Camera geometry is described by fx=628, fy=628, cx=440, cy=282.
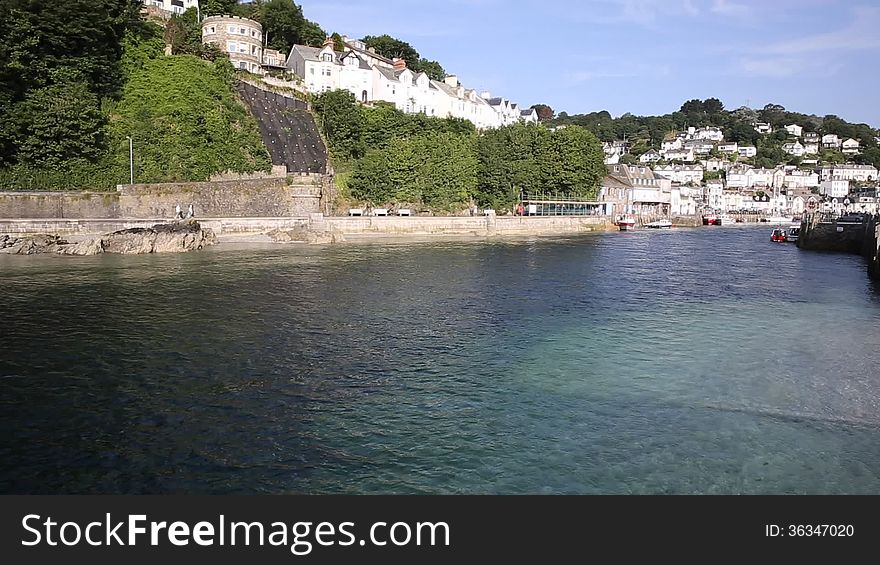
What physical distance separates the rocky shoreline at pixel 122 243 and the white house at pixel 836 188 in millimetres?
162223

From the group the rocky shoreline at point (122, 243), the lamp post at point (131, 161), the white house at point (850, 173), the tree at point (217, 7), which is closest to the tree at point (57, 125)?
the lamp post at point (131, 161)

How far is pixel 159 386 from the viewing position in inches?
522

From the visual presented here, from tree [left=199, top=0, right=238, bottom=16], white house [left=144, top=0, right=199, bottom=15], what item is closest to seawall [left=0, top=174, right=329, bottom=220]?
white house [left=144, top=0, right=199, bottom=15]

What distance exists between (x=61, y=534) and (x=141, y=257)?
3333cm

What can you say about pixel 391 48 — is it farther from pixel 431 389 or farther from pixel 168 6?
pixel 431 389

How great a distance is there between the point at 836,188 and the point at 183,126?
529ft

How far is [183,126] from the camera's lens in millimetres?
52125

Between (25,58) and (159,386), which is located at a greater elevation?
(25,58)

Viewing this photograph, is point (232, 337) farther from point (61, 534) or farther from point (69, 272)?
point (69, 272)

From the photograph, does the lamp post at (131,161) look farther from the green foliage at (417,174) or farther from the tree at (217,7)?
the tree at (217,7)

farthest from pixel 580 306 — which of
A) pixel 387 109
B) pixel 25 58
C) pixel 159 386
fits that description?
pixel 387 109

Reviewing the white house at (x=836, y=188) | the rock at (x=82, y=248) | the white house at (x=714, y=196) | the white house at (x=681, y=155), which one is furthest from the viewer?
the white house at (x=681, y=155)

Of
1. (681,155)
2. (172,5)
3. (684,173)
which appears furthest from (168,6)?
(681,155)

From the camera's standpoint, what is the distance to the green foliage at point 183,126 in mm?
49875
